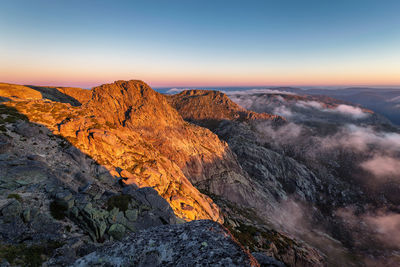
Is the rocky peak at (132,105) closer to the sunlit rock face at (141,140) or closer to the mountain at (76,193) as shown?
the sunlit rock face at (141,140)

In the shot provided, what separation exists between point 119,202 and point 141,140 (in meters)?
43.1

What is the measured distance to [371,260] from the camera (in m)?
122

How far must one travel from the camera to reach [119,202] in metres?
21.5

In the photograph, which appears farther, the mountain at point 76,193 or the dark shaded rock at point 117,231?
the dark shaded rock at point 117,231

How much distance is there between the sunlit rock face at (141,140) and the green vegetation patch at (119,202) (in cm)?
1047

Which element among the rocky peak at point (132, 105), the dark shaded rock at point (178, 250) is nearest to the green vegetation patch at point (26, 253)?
the dark shaded rock at point (178, 250)

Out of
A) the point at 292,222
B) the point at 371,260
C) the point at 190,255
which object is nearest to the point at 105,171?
the point at 190,255

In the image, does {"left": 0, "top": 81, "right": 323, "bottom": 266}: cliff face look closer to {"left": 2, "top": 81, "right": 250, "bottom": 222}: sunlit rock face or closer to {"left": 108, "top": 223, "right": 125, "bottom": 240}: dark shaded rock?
{"left": 108, "top": 223, "right": 125, "bottom": 240}: dark shaded rock

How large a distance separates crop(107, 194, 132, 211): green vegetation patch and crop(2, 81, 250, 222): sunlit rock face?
1047 cm

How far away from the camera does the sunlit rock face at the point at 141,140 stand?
1495 inches

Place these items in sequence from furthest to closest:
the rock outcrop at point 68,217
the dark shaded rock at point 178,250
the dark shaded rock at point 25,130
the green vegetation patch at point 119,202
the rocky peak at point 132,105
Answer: the rocky peak at point 132,105
the dark shaded rock at point 25,130
the green vegetation patch at point 119,202
the rock outcrop at point 68,217
the dark shaded rock at point 178,250

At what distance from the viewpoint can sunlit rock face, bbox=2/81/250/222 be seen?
125 ft

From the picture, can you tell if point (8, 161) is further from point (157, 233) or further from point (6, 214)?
point (157, 233)

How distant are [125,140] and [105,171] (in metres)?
18.5
